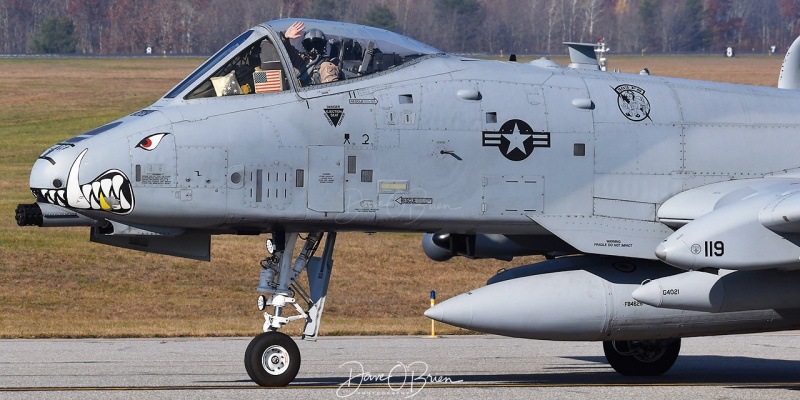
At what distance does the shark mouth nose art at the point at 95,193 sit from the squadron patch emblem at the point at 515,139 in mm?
3780

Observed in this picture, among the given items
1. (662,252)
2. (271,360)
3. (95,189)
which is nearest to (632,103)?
(662,252)

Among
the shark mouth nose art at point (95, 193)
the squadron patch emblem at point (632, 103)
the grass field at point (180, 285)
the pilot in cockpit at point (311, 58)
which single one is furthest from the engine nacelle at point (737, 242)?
the grass field at point (180, 285)

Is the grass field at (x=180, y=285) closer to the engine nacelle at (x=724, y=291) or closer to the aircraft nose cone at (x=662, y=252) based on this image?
the engine nacelle at (x=724, y=291)

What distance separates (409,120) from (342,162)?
0.85 m

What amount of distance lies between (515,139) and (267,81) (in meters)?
2.68

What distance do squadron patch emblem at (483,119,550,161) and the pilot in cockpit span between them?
1778 mm

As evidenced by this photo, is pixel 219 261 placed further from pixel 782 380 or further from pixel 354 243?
pixel 782 380

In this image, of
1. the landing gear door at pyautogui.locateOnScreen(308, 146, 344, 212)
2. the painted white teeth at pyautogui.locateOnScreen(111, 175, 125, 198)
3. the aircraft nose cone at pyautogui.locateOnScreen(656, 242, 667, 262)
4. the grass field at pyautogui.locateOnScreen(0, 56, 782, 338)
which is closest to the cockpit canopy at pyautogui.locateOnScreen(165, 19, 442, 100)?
the landing gear door at pyautogui.locateOnScreen(308, 146, 344, 212)

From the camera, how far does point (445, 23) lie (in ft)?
260

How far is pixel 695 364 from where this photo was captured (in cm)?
1712

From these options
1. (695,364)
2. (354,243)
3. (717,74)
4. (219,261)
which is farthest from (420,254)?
(717,74)

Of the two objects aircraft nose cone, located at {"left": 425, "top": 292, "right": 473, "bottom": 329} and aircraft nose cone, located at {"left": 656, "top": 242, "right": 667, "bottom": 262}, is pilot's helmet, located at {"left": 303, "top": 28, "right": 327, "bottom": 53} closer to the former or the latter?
aircraft nose cone, located at {"left": 425, "top": 292, "right": 473, "bottom": 329}

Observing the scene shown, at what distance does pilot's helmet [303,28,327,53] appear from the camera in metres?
13.1

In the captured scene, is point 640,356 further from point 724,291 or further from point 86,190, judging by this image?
point 86,190
